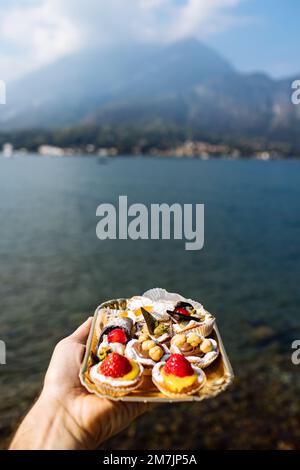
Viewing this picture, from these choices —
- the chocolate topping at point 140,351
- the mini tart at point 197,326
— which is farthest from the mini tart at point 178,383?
the mini tart at point 197,326

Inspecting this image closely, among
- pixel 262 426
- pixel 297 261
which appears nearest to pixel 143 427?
pixel 262 426

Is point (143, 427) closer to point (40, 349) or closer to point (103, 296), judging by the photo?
point (40, 349)

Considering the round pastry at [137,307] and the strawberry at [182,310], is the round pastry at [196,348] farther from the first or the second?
the round pastry at [137,307]

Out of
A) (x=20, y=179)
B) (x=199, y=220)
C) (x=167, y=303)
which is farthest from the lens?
(x=20, y=179)

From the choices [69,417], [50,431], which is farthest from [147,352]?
[50,431]

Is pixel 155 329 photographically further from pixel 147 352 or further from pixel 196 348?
pixel 196 348

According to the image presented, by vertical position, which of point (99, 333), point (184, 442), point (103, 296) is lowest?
point (184, 442)

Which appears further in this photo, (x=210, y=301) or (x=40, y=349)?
(x=210, y=301)
